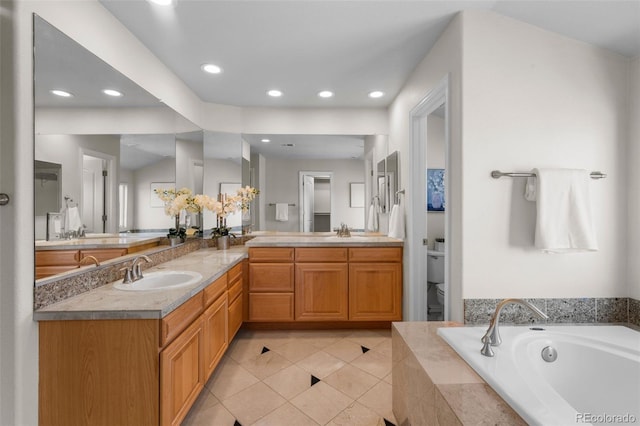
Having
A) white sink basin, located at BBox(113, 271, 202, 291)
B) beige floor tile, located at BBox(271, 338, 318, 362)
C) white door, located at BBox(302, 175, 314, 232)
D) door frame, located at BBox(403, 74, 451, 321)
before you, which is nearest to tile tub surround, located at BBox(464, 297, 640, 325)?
door frame, located at BBox(403, 74, 451, 321)

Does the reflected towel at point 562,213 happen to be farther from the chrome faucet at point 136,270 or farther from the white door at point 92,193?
the white door at point 92,193

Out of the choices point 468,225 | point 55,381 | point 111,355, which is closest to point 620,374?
point 468,225

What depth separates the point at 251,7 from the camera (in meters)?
1.69

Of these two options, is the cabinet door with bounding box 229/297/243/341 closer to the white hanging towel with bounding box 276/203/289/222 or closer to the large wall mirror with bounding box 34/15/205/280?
the large wall mirror with bounding box 34/15/205/280

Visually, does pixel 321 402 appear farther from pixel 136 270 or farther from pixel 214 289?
pixel 136 270

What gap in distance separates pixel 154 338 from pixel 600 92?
2693 mm

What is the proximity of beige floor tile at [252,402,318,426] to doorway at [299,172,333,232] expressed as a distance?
2076 millimetres

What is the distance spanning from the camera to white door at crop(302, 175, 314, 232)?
3.64 meters

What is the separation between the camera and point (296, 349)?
2.60m

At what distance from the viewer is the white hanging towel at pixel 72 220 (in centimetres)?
153

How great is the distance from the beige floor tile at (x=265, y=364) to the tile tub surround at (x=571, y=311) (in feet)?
4.63

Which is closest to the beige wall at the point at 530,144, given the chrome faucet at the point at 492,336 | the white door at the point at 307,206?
the chrome faucet at the point at 492,336

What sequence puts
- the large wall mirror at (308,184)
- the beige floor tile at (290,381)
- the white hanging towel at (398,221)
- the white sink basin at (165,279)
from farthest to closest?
1. the large wall mirror at (308,184)
2. the white hanging towel at (398,221)
3. the beige floor tile at (290,381)
4. the white sink basin at (165,279)

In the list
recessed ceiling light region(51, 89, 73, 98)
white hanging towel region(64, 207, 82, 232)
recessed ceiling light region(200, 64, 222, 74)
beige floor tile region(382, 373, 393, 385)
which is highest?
recessed ceiling light region(200, 64, 222, 74)
